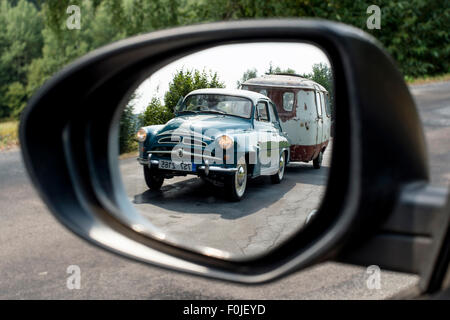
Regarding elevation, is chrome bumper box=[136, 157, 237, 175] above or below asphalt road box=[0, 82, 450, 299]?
above

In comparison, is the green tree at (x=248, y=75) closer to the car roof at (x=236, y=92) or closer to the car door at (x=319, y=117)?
the car roof at (x=236, y=92)

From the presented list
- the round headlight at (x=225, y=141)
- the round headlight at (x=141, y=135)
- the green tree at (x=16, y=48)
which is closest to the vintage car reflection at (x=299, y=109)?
the round headlight at (x=225, y=141)

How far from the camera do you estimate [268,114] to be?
1.03 metres

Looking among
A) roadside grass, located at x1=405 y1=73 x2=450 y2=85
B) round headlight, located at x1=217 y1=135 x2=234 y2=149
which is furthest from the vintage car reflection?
roadside grass, located at x1=405 y1=73 x2=450 y2=85

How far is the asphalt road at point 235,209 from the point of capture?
100 centimetres

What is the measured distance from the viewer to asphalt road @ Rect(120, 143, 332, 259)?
1.00m

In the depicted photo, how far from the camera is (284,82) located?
1.01 m

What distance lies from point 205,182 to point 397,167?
375mm

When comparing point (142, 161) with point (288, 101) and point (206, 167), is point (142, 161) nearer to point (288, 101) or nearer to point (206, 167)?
point (206, 167)

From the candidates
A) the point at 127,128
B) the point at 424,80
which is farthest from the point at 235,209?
the point at 424,80

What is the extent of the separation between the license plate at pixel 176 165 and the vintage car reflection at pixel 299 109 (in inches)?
7.8

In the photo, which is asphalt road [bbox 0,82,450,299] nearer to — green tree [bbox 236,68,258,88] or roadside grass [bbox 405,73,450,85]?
green tree [bbox 236,68,258,88]

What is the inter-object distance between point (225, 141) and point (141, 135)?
204mm
